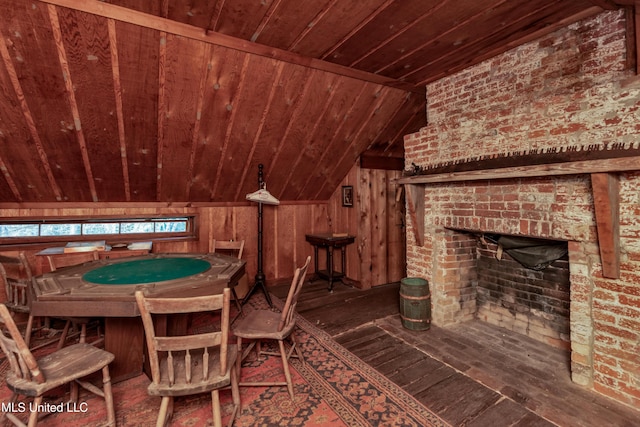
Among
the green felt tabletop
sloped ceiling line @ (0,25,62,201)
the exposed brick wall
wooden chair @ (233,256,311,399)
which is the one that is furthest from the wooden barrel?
sloped ceiling line @ (0,25,62,201)

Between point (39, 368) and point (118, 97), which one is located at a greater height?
point (118, 97)

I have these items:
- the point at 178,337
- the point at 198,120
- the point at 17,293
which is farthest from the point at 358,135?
the point at 17,293

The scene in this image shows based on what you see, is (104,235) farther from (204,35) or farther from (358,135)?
(358,135)

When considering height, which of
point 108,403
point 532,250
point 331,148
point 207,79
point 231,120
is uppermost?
point 207,79

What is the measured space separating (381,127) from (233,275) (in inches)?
117

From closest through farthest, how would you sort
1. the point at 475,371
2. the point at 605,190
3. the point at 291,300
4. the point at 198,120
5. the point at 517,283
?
the point at 605,190, the point at 291,300, the point at 475,371, the point at 517,283, the point at 198,120

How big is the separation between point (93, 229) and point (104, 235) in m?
0.15

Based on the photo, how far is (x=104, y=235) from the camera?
3.95 meters

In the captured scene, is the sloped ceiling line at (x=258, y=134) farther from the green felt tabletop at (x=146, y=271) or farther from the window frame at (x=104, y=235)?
the green felt tabletop at (x=146, y=271)

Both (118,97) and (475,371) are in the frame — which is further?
(118,97)

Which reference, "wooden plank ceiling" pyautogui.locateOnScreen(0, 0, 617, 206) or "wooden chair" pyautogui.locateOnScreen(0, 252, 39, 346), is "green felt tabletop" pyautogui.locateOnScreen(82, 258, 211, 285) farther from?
"wooden plank ceiling" pyautogui.locateOnScreen(0, 0, 617, 206)

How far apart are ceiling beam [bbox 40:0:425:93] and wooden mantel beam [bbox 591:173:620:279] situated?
2.27m

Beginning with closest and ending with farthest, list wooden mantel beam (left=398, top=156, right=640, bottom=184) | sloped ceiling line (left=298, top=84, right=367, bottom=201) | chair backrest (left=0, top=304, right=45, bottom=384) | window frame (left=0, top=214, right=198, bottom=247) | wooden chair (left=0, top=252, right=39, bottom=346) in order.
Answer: chair backrest (left=0, top=304, right=45, bottom=384)
wooden mantel beam (left=398, top=156, right=640, bottom=184)
wooden chair (left=0, top=252, right=39, bottom=346)
window frame (left=0, top=214, right=198, bottom=247)
sloped ceiling line (left=298, top=84, right=367, bottom=201)

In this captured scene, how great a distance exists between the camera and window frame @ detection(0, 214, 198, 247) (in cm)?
351
